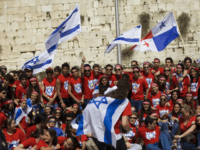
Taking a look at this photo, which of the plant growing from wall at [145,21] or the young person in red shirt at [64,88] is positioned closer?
the young person in red shirt at [64,88]

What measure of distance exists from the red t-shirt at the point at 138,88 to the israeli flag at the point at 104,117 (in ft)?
11.8

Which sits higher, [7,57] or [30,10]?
[30,10]

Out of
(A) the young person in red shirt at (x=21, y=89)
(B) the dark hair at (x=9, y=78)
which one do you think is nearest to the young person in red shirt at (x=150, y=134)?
(A) the young person in red shirt at (x=21, y=89)

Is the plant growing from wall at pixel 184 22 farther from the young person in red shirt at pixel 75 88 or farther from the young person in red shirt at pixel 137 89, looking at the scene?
the young person in red shirt at pixel 75 88

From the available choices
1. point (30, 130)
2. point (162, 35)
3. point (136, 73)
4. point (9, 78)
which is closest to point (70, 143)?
point (30, 130)

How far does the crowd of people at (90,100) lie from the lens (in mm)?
6068

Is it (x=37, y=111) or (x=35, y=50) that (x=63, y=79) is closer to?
(x=37, y=111)

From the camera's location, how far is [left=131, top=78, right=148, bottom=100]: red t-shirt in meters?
8.19

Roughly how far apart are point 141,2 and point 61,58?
4170mm

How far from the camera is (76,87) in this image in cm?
827

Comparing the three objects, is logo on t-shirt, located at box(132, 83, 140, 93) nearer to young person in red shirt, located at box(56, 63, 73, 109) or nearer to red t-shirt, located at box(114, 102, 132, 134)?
young person in red shirt, located at box(56, 63, 73, 109)

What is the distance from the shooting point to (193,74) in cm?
835

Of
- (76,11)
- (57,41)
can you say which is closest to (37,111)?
(57,41)

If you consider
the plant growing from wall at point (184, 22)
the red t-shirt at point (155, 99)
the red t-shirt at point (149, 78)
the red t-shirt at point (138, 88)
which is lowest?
the red t-shirt at point (155, 99)
